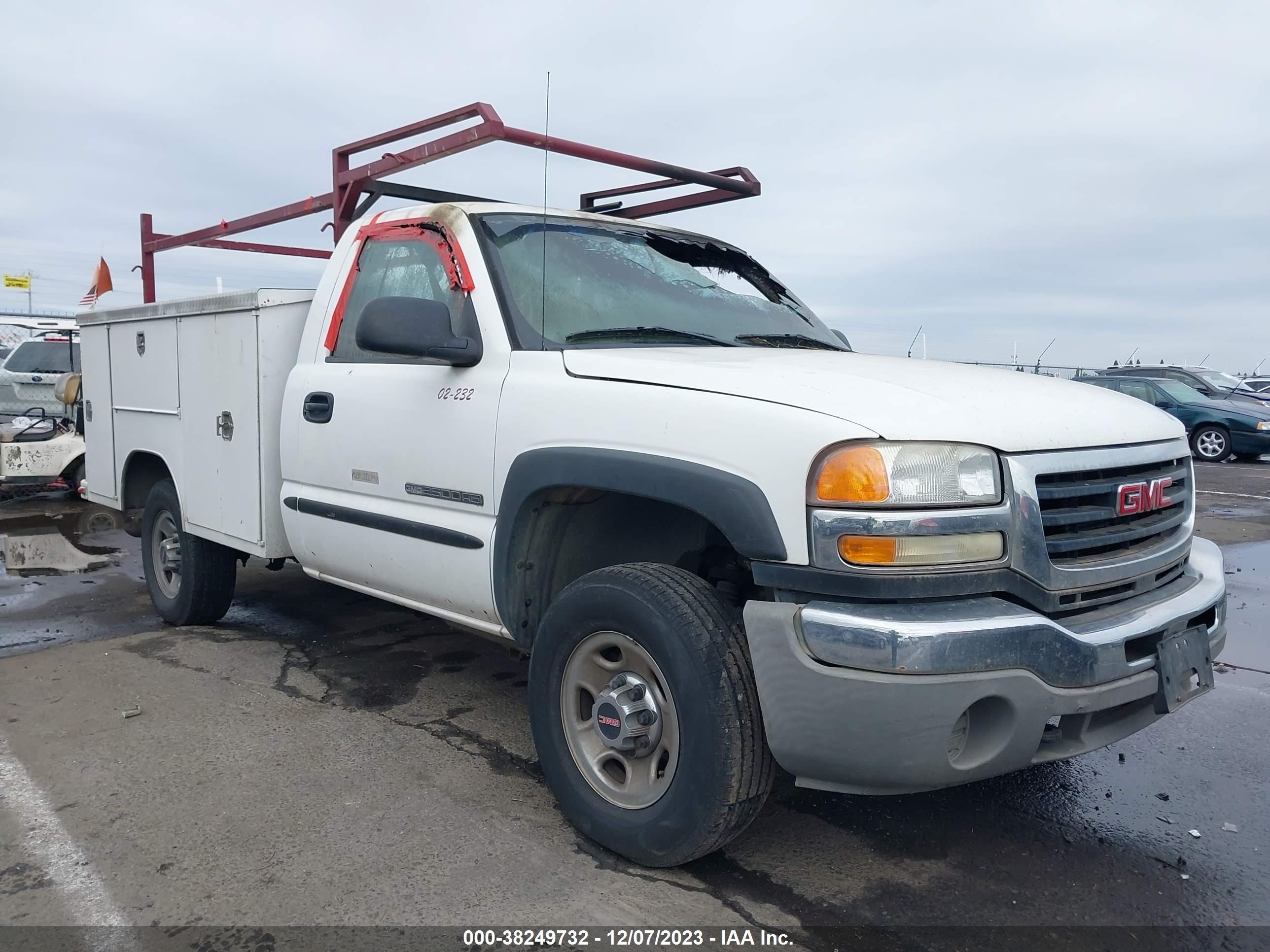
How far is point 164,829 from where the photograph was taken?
3.04 metres

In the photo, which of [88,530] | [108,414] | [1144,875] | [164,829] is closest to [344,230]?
[108,414]

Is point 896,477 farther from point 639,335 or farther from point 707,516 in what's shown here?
point 639,335

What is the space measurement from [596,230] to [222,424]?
206 centimetres

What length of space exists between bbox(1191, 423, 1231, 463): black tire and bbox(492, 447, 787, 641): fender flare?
1544 cm

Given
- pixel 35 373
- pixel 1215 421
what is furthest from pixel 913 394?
pixel 1215 421

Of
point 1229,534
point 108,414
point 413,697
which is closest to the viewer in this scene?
point 413,697

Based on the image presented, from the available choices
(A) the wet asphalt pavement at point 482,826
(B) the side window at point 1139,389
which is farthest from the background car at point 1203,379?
(A) the wet asphalt pavement at point 482,826

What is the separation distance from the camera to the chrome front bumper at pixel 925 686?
7.51ft

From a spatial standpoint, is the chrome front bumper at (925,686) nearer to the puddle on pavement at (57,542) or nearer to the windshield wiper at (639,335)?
the windshield wiper at (639,335)

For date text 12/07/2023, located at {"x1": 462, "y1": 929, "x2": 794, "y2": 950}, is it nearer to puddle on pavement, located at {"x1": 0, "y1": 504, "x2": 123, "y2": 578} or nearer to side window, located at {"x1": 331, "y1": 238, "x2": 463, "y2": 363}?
side window, located at {"x1": 331, "y1": 238, "x2": 463, "y2": 363}

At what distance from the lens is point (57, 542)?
8289mm

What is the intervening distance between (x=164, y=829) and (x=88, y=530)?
6772 millimetres

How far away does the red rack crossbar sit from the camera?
3936 millimetres

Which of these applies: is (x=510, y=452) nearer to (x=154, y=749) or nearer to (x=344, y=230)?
(x=154, y=749)
